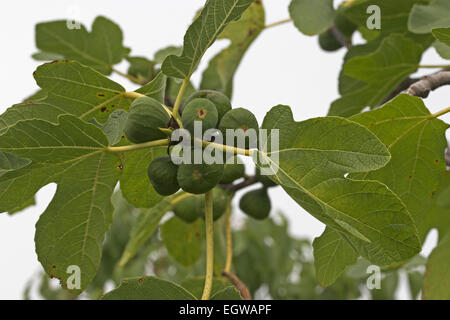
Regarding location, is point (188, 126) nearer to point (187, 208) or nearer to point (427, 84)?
point (427, 84)

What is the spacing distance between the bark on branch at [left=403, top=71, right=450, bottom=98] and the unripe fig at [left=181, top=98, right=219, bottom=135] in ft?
2.19

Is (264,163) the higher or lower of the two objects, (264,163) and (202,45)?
the lower

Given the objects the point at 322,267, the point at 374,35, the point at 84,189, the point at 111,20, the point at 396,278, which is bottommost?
the point at 396,278

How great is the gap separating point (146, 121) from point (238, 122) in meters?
0.21

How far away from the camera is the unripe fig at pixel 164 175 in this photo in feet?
4.31

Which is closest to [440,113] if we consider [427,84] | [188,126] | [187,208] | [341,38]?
[427,84]

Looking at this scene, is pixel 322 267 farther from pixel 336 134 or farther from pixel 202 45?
pixel 202 45

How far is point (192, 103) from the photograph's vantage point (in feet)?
4.15

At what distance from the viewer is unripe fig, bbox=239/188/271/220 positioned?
211 centimetres

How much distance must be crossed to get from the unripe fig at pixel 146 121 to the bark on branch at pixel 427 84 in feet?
2.52
